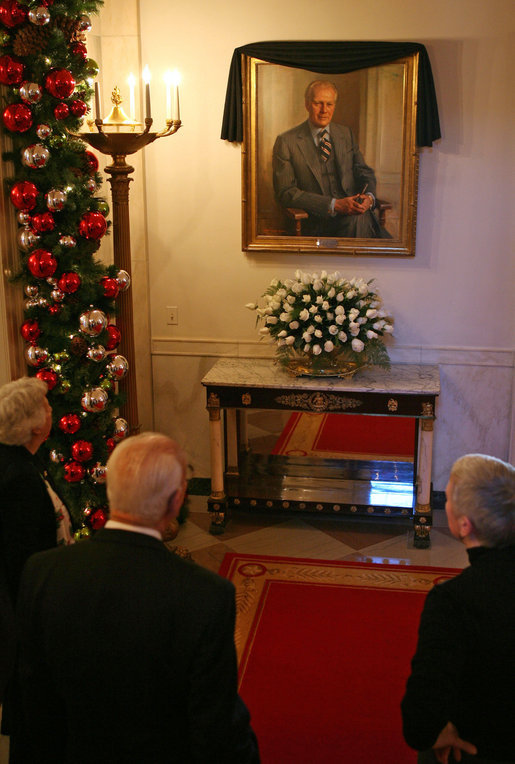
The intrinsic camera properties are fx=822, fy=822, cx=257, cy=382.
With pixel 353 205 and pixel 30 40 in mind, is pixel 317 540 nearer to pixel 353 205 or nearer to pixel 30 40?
pixel 353 205

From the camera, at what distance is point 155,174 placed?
601 centimetres

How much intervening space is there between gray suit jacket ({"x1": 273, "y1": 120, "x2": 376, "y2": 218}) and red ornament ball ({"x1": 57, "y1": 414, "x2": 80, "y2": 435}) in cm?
238

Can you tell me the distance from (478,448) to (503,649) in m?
4.04

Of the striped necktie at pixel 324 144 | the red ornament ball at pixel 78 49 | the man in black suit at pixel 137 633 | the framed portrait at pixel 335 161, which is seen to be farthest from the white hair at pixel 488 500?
the striped necktie at pixel 324 144

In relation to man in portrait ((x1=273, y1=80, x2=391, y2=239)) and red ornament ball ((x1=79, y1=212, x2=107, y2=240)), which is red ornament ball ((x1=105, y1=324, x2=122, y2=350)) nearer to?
red ornament ball ((x1=79, y1=212, x2=107, y2=240))

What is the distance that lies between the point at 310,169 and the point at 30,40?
2364mm

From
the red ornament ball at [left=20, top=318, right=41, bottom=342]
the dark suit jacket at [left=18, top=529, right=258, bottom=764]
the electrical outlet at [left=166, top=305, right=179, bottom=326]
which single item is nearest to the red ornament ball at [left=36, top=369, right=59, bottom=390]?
the red ornament ball at [left=20, top=318, right=41, bottom=342]

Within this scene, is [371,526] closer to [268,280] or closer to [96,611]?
[268,280]

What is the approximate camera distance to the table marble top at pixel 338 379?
5.26 m

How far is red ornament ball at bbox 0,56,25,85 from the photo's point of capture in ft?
12.5

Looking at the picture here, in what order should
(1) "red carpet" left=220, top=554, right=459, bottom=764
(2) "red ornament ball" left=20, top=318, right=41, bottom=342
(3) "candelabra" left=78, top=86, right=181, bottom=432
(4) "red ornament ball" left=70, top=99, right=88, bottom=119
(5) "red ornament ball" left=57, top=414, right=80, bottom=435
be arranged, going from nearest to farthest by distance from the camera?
(1) "red carpet" left=220, top=554, right=459, bottom=764 < (4) "red ornament ball" left=70, top=99, right=88, bottom=119 < (2) "red ornament ball" left=20, top=318, right=41, bottom=342 < (5) "red ornament ball" left=57, top=414, right=80, bottom=435 < (3) "candelabra" left=78, top=86, right=181, bottom=432

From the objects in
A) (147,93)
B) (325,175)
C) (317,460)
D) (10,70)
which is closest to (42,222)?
(10,70)

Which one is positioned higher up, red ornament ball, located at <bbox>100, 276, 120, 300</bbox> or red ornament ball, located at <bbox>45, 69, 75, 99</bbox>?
red ornament ball, located at <bbox>45, 69, 75, 99</bbox>

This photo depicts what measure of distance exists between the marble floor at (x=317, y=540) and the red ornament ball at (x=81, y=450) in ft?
3.90
